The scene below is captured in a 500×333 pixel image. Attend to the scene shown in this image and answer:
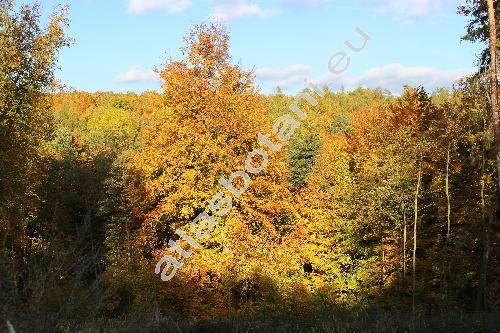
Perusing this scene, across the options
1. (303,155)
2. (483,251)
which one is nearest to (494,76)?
(483,251)

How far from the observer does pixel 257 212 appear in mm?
18953

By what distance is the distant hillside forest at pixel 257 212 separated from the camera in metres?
15.1

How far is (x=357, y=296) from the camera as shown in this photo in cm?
2562

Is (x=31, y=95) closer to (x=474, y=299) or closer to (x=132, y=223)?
(x=132, y=223)

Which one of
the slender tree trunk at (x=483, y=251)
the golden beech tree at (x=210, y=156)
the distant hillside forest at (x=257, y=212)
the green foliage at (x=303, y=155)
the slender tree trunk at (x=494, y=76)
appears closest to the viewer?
the slender tree trunk at (x=494, y=76)

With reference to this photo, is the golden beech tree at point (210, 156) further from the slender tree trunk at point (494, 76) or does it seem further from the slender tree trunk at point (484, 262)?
the slender tree trunk at point (484, 262)

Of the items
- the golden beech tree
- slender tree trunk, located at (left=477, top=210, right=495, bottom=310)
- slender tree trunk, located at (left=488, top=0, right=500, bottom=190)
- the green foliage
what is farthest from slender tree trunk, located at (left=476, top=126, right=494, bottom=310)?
the green foliage

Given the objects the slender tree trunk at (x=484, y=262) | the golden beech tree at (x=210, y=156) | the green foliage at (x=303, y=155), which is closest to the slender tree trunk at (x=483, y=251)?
the slender tree trunk at (x=484, y=262)

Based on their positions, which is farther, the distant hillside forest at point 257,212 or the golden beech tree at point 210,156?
the golden beech tree at point 210,156

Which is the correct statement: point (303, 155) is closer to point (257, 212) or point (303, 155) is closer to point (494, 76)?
point (257, 212)

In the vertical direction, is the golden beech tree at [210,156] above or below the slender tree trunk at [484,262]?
above

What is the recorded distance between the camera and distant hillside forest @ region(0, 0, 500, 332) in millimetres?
15086

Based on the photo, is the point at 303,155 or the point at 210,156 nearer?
the point at 210,156

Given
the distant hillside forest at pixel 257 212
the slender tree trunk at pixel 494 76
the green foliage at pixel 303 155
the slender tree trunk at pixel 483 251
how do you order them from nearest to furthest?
the slender tree trunk at pixel 494 76, the distant hillside forest at pixel 257 212, the slender tree trunk at pixel 483 251, the green foliage at pixel 303 155
